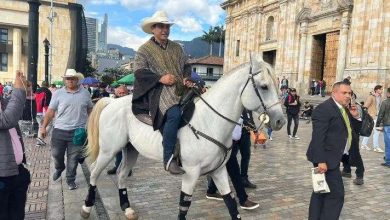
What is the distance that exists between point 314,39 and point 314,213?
27.2 meters

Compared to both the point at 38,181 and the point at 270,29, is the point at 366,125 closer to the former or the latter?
the point at 38,181

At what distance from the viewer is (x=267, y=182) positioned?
6.81 meters

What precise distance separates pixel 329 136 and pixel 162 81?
1994 mm

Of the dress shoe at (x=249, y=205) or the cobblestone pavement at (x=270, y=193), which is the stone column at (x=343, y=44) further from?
the dress shoe at (x=249, y=205)

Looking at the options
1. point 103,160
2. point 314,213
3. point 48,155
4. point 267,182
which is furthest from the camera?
point 48,155

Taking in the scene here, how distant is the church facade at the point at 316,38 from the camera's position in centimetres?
2111

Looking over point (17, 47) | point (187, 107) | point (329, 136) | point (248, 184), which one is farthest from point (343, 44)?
point (17, 47)

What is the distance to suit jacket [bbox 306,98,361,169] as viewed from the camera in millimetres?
3961

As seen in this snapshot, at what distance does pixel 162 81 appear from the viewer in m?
3.98

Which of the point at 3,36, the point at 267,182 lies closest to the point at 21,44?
the point at 3,36

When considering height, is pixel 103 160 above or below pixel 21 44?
below

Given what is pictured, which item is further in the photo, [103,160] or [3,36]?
[3,36]

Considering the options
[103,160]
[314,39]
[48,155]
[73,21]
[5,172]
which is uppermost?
[73,21]

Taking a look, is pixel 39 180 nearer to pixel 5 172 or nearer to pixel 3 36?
pixel 5 172
